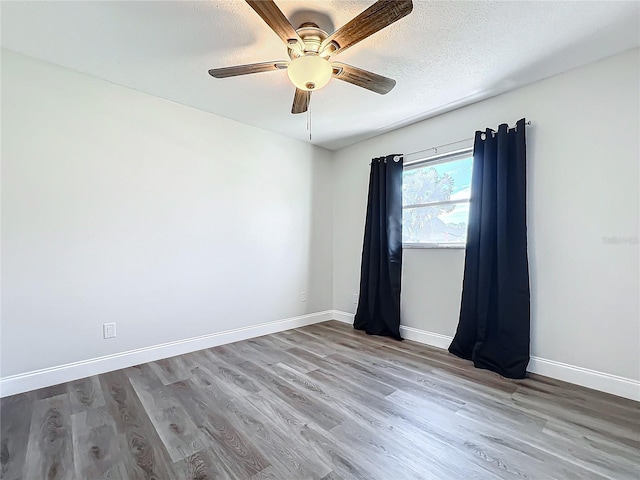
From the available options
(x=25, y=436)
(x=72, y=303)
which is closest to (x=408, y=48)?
(x=72, y=303)

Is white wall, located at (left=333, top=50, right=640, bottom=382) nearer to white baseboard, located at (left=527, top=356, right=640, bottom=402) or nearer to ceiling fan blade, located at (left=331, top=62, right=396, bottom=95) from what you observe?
white baseboard, located at (left=527, top=356, right=640, bottom=402)

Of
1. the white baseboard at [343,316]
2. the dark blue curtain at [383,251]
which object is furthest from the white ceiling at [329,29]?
the white baseboard at [343,316]

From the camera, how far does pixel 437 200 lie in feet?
10.4

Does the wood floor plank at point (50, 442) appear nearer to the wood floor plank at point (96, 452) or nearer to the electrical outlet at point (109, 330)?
the wood floor plank at point (96, 452)

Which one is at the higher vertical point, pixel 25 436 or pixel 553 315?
pixel 553 315

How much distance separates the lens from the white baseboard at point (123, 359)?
6.96ft

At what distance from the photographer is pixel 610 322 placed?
2.12m

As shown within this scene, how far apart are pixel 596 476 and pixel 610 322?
1.25 meters

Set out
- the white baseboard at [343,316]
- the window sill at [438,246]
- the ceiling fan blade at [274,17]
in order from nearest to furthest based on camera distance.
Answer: the ceiling fan blade at [274,17] → the window sill at [438,246] → the white baseboard at [343,316]

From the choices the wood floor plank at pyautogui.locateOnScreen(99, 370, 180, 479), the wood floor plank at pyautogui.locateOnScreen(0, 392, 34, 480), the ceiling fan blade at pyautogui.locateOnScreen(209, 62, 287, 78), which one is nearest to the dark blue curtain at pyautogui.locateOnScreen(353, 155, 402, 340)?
the ceiling fan blade at pyautogui.locateOnScreen(209, 62, 287, 78)

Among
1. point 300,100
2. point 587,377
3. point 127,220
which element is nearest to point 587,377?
point 587,377

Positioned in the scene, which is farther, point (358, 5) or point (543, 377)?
point (543, 377)

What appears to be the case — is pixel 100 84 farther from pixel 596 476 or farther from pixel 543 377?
pixel 543 377

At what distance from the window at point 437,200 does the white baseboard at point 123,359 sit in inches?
78.4
